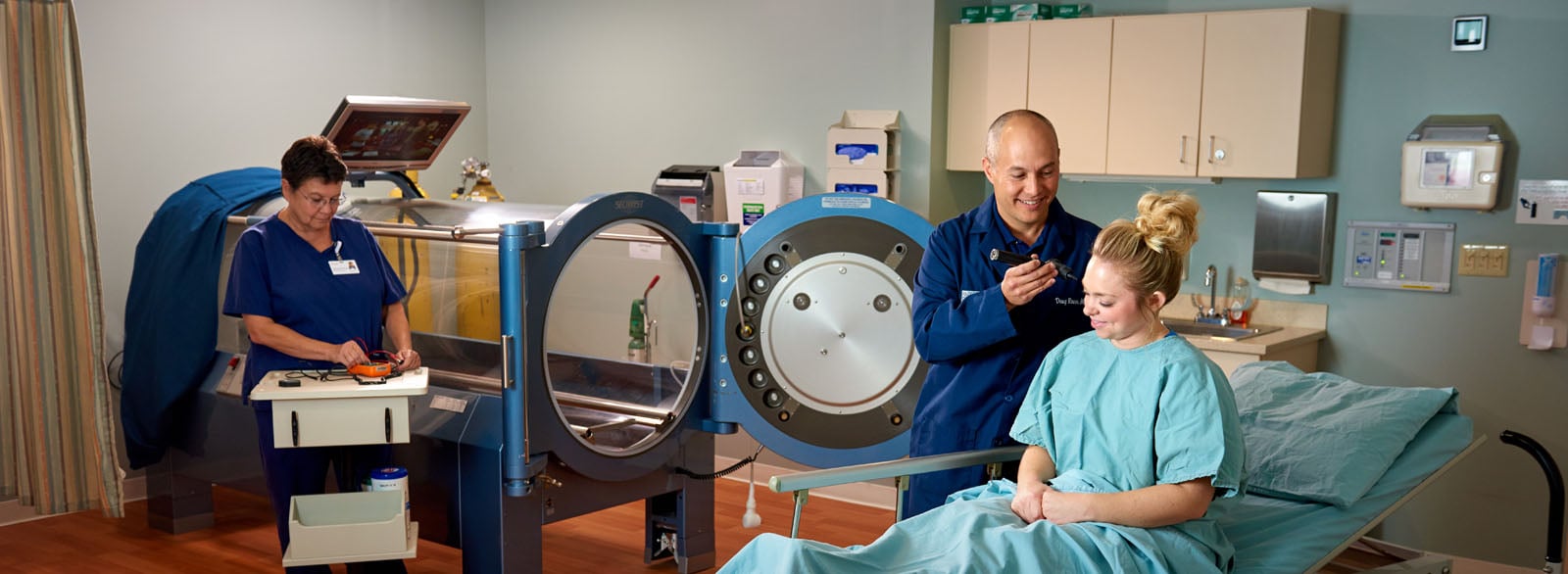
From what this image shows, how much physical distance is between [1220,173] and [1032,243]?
2.05 meters

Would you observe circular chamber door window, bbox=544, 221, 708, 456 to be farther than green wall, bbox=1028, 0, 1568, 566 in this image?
No

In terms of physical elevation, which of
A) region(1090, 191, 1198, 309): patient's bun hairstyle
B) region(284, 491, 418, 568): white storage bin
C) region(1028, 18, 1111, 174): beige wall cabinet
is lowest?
region(284, 491, 418, 568): white storage bin

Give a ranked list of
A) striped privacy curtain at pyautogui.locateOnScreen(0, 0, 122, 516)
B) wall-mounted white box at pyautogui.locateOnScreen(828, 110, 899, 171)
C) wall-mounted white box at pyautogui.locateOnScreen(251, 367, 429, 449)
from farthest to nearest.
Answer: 1. wall-mounted white box at pyautogui.locateOnScreen(828, 110, 899, 171)
2. striped privacy curtain at pyautogui.locateOnScreen(0, 0, 122, 516)
3. wall-mounted white box at pyautogui.locateOnScreen(251, 367, 429, 449)

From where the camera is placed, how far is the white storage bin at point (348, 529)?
125 inches

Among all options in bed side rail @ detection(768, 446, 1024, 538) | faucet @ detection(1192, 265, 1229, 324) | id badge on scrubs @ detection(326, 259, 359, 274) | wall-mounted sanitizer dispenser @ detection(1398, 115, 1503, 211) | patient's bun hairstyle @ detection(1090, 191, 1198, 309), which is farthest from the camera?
faucet @ detection(1192, 265, 1229, 324)

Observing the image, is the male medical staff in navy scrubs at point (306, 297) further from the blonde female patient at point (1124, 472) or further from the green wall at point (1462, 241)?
the green wall at point (1462, 241)

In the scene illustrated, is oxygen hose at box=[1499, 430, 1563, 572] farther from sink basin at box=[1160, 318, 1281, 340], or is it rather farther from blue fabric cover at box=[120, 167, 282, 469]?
blue fabric cover at box=[120, 167, 282, 469]

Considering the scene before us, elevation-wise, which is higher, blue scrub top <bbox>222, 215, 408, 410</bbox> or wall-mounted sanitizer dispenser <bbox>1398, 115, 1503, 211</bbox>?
wall-mounted sanitizer dispenser <bbox>1398, 115, 1503, 211</bbox>

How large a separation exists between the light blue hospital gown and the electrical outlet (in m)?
2.47

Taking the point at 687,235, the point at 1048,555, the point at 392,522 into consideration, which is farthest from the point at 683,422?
the point at 1048,555

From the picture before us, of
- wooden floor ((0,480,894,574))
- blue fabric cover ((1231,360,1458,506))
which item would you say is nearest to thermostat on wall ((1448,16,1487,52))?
blue fabric cover ((1231,360,1458,506))

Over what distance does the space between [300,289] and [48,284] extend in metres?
1.17

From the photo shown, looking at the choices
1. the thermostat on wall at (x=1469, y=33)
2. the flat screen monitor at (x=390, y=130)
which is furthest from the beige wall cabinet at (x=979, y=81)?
the flat screen monitor at (x=390, y=130)

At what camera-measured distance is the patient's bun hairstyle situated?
199 cm
